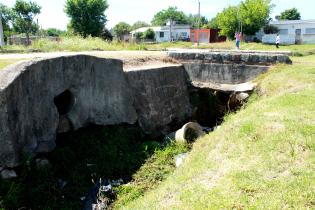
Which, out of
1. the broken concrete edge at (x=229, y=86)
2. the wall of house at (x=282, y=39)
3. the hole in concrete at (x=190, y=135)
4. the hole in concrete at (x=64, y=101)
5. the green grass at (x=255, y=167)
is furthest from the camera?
the wall of house at (x=282, y=39)

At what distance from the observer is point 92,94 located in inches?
392

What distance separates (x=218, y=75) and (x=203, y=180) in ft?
26.3

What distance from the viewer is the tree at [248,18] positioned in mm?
39781

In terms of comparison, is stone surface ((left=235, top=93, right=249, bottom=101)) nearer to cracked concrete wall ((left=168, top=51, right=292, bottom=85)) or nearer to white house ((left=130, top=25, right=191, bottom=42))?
cracked concrete wall ((left=168, top=51, right=292, bottom=85))

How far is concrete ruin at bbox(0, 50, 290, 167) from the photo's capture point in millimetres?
7617

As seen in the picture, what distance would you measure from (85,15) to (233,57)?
22.9m

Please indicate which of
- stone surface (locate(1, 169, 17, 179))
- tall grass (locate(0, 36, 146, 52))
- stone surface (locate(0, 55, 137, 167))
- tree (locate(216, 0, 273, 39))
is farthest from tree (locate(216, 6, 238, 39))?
stone surface (locate(1, 169, 17, 179))

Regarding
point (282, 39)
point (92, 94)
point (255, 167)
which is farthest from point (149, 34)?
point (255, 167)

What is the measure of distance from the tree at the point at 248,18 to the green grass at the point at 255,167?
33.0 meters

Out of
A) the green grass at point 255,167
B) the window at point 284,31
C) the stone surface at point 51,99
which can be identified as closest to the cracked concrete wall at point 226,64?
the stone surface at point 51,99

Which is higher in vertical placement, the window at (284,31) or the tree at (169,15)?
the tree at (169,15)

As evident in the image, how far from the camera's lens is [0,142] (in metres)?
7.24

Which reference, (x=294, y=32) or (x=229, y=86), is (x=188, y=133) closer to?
(x=229, y=86)

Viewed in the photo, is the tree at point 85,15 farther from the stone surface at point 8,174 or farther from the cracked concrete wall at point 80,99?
the stone surface at point 8,174
